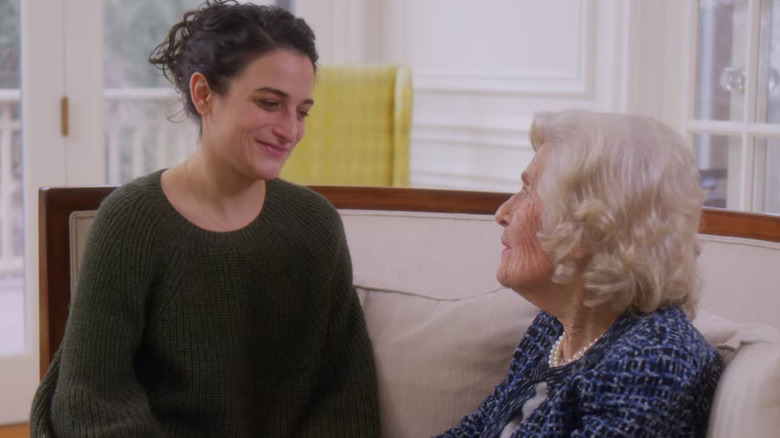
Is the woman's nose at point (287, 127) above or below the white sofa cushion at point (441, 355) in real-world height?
above

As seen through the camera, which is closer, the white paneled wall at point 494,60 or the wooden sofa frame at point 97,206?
the wooden sofa frame at point 97,206

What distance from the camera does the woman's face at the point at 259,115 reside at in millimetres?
1774

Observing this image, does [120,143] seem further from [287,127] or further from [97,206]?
[287,127]

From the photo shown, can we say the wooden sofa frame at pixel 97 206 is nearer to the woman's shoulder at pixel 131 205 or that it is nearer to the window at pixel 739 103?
the woman's shoulder at pixel 131 205

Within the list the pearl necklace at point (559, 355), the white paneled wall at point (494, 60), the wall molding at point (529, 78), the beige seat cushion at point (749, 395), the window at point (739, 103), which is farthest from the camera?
the wall molding at point (529, 78)

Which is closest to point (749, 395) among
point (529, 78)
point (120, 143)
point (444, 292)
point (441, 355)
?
point (441, 355)

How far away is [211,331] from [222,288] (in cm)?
7

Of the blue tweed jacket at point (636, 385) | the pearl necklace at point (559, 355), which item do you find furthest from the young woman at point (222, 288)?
the blue tweed jacket at point (636, 385)

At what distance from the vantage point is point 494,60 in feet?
12.3

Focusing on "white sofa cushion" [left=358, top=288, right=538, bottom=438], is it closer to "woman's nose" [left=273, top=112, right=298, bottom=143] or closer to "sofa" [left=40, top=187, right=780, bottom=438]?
"sofa" [left=40, top=187, right=780, bottom=438]

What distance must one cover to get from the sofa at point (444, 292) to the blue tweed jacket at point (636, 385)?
4 centimetres

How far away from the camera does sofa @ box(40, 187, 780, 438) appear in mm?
1692

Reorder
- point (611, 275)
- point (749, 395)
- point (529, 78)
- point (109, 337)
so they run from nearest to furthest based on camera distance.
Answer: point (749, 395) < point (611, 275) < point (109, 337) < point (529, 78)

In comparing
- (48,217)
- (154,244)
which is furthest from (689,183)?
(48,217)
